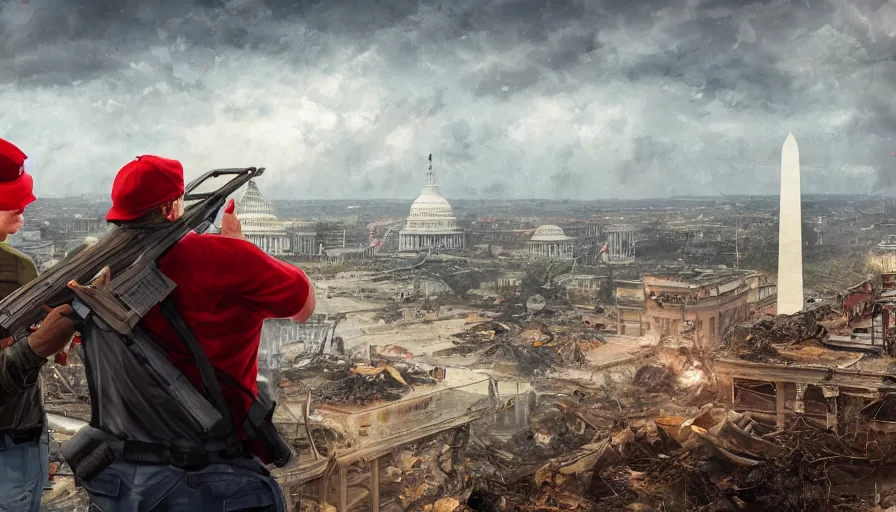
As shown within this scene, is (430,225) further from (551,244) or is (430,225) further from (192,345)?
(192,345)

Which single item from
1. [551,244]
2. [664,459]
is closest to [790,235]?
[551,244]

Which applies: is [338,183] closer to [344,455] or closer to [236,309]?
[344,455]

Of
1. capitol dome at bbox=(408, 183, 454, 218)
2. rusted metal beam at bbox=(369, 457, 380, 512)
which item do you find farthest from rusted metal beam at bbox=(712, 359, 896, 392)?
rusted metal beam at bbox=(369, 457, 380, 512)

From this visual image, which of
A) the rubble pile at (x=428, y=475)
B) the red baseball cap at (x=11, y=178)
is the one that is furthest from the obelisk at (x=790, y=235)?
the red baseball cap at (x=11, y=178)

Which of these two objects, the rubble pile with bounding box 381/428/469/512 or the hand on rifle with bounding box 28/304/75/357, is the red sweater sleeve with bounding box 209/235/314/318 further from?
the rubble pile with bounding box 381/428/469/512

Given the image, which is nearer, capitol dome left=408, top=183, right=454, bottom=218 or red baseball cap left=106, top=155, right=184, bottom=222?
red baseball cap left=106, top=155, right=184, bottom=222

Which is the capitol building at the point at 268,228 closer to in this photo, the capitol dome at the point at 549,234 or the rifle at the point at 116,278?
the capitol dome at the point at 549,234

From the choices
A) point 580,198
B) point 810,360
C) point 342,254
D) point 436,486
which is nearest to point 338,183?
point 342,254
